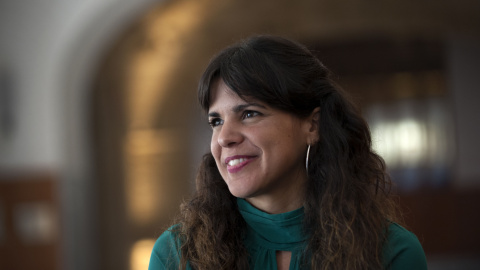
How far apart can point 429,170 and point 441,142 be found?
48 centimetres

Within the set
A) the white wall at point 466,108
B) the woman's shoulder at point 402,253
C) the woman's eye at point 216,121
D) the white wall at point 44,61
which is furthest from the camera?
the white wall at point 466,108

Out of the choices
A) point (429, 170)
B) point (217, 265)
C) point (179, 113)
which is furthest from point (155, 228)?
point (217, 265)

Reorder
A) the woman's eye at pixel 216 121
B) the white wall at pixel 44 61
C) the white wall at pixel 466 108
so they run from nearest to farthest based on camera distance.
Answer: the woman's eye at pixel 216 121 → the white wall at pixel 44 61 → the white wall at pixel 466 108

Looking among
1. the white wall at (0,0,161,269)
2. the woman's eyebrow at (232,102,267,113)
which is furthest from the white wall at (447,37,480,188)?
the woman's eyebrow at (232,102,267,113)

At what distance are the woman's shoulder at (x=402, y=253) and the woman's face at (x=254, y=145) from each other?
34 centimetres

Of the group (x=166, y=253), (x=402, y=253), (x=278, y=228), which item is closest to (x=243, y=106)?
(x=278, y=228)

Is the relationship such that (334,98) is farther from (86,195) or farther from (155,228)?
(155,228)

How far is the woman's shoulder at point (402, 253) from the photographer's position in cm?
180

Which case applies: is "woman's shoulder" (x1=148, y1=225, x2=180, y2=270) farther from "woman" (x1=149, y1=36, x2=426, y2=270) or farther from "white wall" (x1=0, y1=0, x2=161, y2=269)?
"white wall" (x1=0, y1=0, x2=161, y2=269)

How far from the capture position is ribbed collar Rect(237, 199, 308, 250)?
1.85m

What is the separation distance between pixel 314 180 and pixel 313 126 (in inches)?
6.8

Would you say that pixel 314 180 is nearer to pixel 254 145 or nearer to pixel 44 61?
pixel 254 145

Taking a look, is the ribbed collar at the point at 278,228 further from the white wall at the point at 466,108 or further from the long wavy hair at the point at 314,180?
the white wall at the point at 466,108

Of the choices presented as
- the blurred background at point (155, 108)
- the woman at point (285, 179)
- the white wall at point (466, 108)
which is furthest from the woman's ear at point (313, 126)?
the white wall at point (466, 108)
